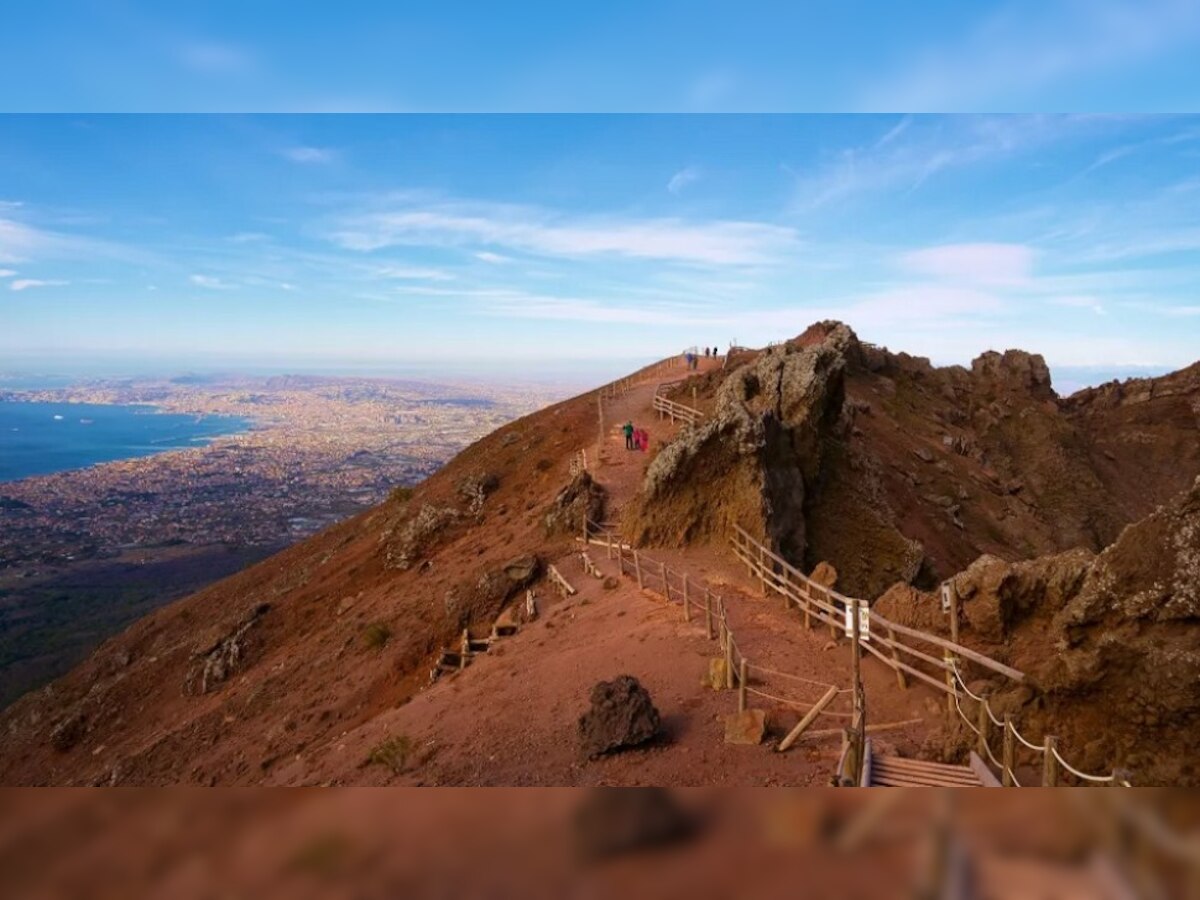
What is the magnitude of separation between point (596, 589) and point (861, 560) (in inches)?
336

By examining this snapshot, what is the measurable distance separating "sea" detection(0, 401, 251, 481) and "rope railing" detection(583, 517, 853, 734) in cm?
8201

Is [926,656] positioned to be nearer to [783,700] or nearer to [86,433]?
[783,700]

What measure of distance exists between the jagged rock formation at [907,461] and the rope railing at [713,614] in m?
1.16

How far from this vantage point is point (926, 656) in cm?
928

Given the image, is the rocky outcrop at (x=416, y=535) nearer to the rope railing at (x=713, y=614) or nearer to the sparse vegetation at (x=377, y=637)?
the sparse vegetation at (x=377, y=637)

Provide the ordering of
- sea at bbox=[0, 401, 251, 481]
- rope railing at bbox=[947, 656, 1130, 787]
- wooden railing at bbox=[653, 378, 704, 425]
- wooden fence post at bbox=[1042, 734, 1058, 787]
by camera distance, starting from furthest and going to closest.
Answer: sea at bbox=[0, 401, 251, 481], wooden railing at bbox=[653, 378, 704, 425], rope railing at bbox=[947, 656, 1130, 787], wooden fence post at bbox=[1042, 734, 1058, 787]

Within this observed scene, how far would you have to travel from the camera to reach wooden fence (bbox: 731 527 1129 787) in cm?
564

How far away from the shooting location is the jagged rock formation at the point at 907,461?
17.5 m

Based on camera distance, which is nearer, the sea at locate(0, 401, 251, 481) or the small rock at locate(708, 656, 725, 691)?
the small rock at locate(708, 656, 725, 691)

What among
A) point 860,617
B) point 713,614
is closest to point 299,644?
point 713,614

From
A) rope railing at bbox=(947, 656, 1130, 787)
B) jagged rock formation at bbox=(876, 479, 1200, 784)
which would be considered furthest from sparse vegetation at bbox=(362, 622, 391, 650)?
jagged rock formation at bbox=(876, 479, 1200, 784)

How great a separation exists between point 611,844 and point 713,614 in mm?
12091

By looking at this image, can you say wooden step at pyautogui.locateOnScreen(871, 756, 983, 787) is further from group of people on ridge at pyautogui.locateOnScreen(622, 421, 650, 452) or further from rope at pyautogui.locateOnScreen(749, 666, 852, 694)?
group of people on ridge at pyautogui.locateOnScreen(622, 421, 650, 452)

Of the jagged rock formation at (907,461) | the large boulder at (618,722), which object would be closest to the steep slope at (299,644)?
the jagged rock formation at (907,461)
